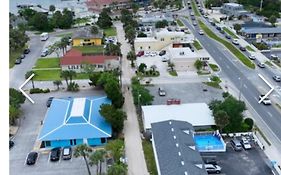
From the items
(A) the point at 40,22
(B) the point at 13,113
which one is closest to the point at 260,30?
(A) the point at 40,22

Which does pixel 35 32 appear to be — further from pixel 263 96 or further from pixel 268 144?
pixel 268 144

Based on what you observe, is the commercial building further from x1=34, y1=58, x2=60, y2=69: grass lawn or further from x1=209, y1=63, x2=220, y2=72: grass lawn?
x1=34, y1=58, x2=60, y2=69: grass lawn

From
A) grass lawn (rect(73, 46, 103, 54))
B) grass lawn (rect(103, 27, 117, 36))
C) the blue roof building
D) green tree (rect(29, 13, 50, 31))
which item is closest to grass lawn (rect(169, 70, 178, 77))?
grass lawn (rect(73, 46, 103, 54))

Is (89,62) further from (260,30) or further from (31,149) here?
(260,30)

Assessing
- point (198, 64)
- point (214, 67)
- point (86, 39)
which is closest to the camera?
point (198, 64)

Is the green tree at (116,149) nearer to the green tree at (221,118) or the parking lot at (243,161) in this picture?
the parking lot at (243,161)
